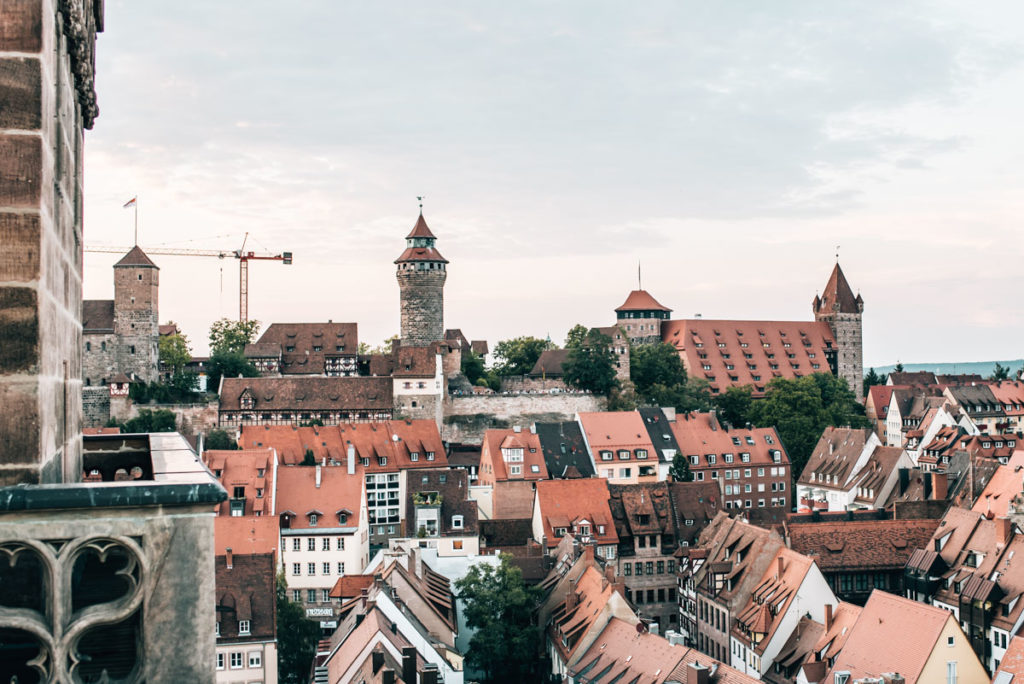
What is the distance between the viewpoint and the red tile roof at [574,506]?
156ft

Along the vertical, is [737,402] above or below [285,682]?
above

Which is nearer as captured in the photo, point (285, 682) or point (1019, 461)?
point (285, 682)

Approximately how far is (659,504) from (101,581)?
4450 cm

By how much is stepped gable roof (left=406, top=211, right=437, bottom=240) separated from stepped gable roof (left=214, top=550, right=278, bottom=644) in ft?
167

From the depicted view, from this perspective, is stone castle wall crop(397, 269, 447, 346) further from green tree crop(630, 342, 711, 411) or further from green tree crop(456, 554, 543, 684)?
green tree crop(456, 554, 543, 684)

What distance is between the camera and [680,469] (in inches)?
2461

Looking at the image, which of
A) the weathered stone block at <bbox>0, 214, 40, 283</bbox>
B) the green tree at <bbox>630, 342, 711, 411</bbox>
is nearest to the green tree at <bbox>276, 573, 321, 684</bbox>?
the weathered stone block at <bbox>0, 214, 40, 283</bbox>

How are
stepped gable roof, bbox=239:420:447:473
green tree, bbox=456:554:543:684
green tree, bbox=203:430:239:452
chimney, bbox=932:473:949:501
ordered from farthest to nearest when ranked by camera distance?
green tree, bbox=203:430:239:452 < stepped gable roof, bbox=239:420:447:473 < chimney, bbox=932:473:949:501 < green tree, bbox=456:554:543:684

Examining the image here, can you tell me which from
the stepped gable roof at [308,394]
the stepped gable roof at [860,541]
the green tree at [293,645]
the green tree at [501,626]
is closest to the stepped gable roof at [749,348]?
the stepped gable roof at [308,394]

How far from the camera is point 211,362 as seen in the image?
75.4m

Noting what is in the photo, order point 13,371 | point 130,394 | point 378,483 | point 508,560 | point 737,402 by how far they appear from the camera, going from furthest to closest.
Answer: point 737,402
point 130,394
point 378,483
point 508,560
point 13,371

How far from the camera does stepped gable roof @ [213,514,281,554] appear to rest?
3769 cm

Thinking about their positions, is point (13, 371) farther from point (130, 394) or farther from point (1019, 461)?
point (130, 394)

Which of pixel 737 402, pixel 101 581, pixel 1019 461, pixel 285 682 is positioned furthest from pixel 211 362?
pixel 101 581
